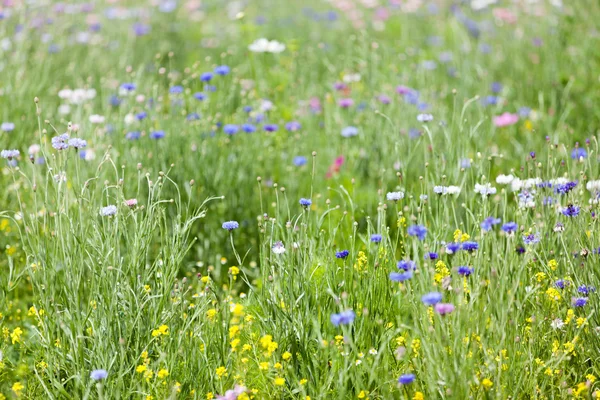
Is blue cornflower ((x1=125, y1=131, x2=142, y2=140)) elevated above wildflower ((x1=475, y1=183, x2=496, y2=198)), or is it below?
below

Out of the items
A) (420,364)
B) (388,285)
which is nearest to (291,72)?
(388,285)

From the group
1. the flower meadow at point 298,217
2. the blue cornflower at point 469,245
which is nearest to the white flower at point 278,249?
the flower meadow at point 298,217

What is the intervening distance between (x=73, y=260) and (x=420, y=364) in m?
1.15

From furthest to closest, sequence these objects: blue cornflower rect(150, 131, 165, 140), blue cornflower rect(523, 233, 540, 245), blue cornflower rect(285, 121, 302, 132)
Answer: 1. blue cornflower rect(285, 121, 302, 132)
2. blue cornflower rect(150, 131, 165, 140)
3. blue cornflower rect(523, 233, 540, 245)

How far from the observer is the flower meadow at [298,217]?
219cm

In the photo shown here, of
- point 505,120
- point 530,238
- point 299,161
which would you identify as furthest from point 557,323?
point 505,120

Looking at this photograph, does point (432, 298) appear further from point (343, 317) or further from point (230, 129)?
point (230, 129)

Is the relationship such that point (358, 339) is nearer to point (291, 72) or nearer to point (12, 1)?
point (291, 72)

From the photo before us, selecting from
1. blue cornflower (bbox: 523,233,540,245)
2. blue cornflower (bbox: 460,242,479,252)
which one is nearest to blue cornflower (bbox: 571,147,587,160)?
blue cornflower (bbox: 523,233,540,245)

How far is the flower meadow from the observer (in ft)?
7.18

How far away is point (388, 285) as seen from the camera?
7.87 ft

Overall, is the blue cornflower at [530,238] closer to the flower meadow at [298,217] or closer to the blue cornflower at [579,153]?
the flower meadow at [298,217]

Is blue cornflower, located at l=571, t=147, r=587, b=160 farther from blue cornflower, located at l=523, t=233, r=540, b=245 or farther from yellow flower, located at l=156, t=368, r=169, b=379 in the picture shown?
yellow flower, located at l=156, t=368, r=169, b=379

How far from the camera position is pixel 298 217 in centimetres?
231
